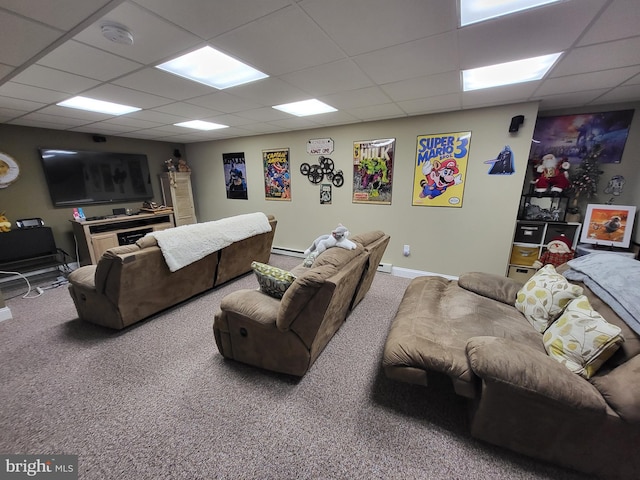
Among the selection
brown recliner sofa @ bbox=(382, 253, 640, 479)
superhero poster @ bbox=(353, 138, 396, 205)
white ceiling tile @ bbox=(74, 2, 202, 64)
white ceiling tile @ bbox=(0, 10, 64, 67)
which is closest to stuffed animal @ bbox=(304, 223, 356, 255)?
brown recliner sofa @ bbox=(382, 253, 640, 479)

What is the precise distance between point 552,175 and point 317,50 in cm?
312

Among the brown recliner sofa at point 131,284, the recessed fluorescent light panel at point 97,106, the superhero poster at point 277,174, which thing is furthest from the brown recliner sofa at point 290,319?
the superhero poster at point 277,174

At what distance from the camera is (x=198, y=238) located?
101 inches

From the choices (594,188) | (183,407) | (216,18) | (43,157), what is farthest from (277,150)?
(594,188)

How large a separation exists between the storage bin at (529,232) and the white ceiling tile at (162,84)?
148 inches

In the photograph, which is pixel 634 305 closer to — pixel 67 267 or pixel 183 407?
pixel 183 407

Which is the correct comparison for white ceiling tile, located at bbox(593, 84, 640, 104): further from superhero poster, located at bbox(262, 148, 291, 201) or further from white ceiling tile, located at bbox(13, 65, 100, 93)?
white ceiling tile, located at bbox(13, 65, 100, 93)

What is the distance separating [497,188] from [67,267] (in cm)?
634

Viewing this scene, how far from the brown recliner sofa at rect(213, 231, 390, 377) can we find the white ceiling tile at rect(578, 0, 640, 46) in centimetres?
186

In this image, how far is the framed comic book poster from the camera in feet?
8.89

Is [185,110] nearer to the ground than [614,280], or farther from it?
farther from it

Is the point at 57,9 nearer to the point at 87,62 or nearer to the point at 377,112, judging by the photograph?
the point at 87,62

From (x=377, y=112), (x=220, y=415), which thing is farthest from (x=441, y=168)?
(x=220, y=415)

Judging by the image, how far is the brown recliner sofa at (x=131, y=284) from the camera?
6.84 feet
